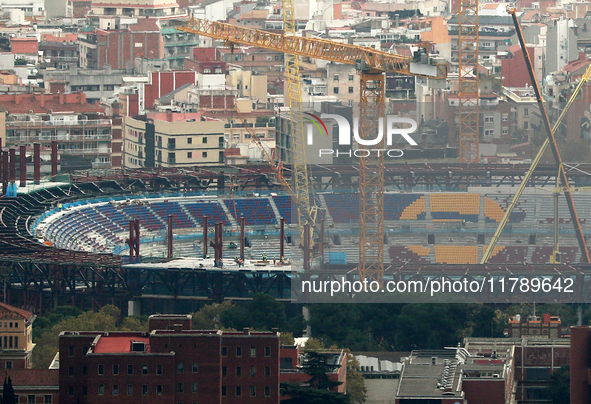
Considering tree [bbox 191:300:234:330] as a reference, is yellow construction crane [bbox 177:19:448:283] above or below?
above

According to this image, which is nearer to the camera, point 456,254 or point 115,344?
point 115,344

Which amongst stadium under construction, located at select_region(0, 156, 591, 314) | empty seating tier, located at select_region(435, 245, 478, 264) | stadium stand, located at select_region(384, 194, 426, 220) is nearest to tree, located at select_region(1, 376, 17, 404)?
stadium under construction, located at select_region(0, 156, 591, 314)

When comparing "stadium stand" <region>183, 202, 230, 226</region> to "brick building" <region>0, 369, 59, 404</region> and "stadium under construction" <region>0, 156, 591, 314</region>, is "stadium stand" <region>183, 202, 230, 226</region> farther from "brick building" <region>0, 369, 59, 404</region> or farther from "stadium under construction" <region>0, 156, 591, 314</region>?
"brick building" <region>0, 369, 59, 404</region>

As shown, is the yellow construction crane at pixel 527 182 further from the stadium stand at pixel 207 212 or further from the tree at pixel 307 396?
the tree at pixel 307 396

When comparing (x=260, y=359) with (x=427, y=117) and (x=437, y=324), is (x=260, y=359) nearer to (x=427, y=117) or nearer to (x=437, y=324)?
(x=437, y=324)

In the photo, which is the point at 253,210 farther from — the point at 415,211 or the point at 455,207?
the point at 415,211

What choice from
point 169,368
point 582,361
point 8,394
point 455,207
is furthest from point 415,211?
point 8,394
